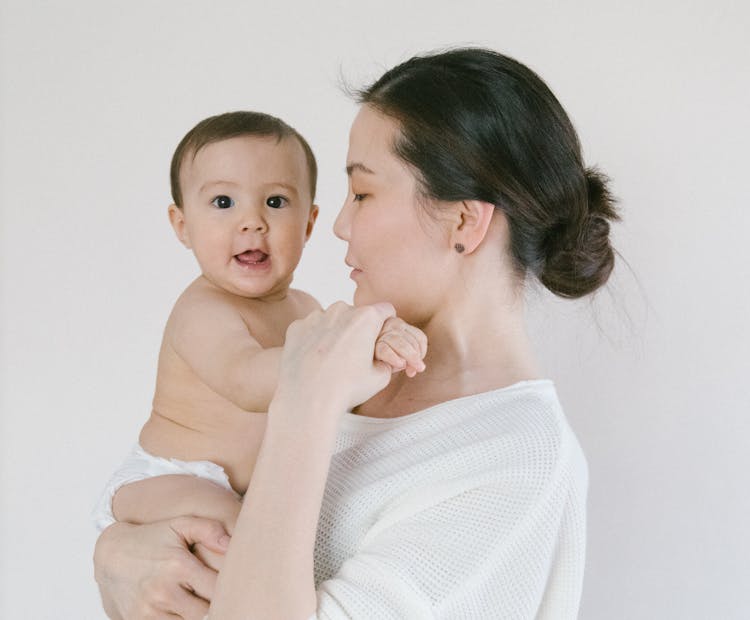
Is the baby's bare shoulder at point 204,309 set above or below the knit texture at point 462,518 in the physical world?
above

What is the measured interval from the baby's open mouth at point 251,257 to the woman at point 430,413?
0.84ft

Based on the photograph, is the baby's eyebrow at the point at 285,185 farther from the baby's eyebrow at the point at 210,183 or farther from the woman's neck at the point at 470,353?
the woman's neck at the point at 470,353

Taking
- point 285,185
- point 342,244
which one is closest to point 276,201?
point 285,185

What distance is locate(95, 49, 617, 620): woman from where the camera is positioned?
3.92ft

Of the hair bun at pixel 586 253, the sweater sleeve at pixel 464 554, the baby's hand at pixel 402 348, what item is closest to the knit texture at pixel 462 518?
the sweater sleeve at pixel 464 554

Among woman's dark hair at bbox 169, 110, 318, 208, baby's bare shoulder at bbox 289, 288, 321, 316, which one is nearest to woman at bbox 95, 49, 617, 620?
woman's dark hair at bbox 169, 110, 318, 208

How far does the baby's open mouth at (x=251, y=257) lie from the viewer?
1682mm

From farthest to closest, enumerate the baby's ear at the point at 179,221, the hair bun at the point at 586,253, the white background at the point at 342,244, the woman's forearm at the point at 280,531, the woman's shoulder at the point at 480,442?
the white background at the point at 342,244 < the baby's ear at the point at 179,221 < the hair bun at the point at 586,253 < the woman's shoulder at the point at 480,442 < the woman's forearm at the point at 280,531

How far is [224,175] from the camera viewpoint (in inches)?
65.0

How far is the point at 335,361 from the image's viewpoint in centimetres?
124

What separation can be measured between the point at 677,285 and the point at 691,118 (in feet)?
1.17

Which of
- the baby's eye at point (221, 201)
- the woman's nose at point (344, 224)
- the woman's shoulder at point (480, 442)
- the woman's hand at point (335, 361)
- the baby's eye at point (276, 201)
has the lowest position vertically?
the woman's shoulder at point (480, 442)

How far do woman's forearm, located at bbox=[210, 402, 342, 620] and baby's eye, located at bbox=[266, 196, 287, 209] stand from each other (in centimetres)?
57

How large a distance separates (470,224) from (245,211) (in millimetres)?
415
